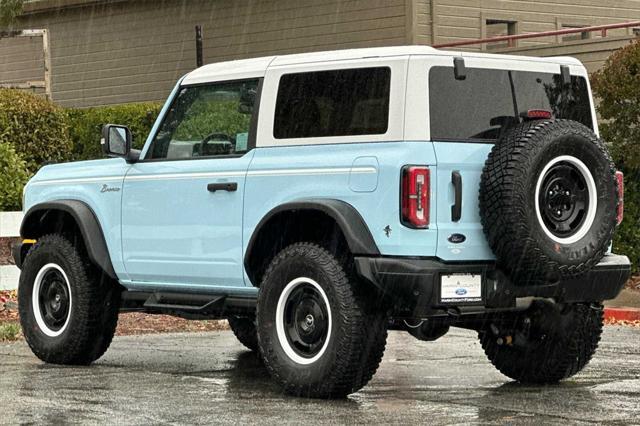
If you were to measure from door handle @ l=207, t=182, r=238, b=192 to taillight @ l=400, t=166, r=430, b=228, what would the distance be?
1.48m

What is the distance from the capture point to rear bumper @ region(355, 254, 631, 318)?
8.37m

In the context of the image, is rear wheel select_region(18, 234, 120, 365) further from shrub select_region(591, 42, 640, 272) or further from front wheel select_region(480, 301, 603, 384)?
shrub select_region(591, 42, 640, 272)

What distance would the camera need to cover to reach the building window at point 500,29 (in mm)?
27203

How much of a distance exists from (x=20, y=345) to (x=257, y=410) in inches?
182

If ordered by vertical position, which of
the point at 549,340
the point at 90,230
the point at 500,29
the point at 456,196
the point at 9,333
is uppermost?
the point at 500,29

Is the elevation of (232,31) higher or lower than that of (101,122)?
higher

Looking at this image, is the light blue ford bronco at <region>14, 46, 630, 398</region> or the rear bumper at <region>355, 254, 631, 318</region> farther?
the light blue ford bronco at <region>14, 46, 630, 398</region>

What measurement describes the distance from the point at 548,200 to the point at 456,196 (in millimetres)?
578

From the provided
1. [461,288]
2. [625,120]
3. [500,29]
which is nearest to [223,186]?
[461,288]

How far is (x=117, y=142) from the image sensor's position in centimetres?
1043

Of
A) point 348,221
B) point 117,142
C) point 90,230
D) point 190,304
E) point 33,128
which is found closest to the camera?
point 348,221

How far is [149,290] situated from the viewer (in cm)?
1048

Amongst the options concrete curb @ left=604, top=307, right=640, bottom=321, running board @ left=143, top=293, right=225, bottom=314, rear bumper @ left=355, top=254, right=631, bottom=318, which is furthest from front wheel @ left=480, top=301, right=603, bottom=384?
concrete curb @ left=604, top=307, right=640, bottom=321

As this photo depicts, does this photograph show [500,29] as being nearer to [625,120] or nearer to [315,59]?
[625,120]
